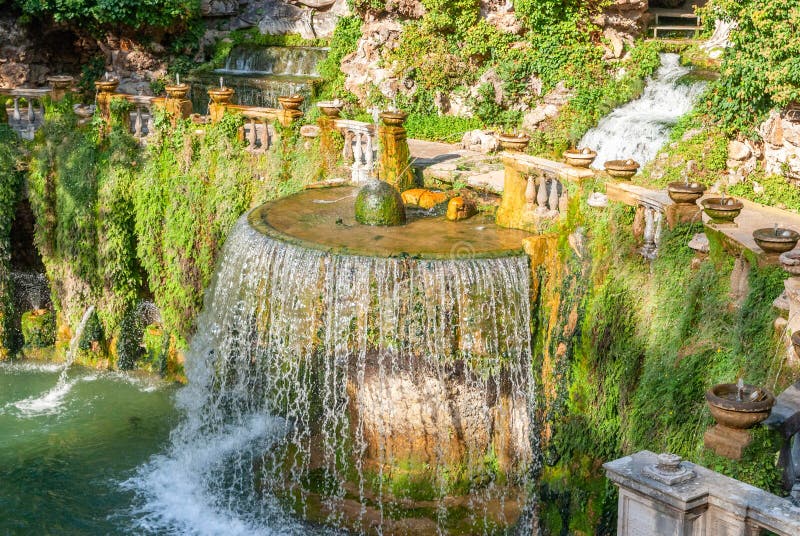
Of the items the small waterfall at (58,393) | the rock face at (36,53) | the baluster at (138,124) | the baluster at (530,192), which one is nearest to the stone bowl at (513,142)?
the baluster at (530,192)

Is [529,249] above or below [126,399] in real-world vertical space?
above

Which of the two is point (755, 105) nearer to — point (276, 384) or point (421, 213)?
point (421, 213)

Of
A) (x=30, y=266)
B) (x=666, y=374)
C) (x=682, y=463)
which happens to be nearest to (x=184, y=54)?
(x=30, y=266)

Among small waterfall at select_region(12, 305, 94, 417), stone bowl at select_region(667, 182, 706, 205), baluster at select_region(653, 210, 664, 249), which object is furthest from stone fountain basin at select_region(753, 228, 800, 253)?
small waterfall at select_region(12, 305, 94, 417)

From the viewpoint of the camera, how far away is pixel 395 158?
615 inches

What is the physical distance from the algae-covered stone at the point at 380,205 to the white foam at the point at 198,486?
11.5ft

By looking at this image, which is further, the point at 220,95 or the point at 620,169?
the point at 220,95

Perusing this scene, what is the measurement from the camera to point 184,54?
87.5ft

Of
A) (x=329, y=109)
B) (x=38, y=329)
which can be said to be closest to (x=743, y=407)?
(x=329, y=109)

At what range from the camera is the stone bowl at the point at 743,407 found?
755 centimetres

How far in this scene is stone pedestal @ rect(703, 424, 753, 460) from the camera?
7.86 meters

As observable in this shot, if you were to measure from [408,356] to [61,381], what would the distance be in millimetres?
7969

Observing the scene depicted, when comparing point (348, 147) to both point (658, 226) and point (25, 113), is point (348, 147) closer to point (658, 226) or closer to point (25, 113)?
point (658, 226)

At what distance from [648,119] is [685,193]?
9380mm
